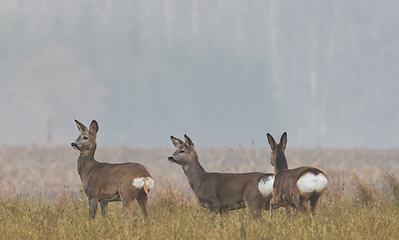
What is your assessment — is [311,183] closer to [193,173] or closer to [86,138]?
[193,173]

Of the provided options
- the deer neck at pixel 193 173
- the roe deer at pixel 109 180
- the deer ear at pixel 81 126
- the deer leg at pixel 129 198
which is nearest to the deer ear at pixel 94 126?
the roe deer at pixel 109 180

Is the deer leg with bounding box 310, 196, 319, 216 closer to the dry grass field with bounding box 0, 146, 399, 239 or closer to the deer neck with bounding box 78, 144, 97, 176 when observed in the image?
the dry grass field with bounding box 0, 146, 399, 239

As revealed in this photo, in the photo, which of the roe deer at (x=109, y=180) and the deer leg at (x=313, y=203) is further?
the roe deer at (x=109, y=180)

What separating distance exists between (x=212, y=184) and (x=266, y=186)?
118 centimetres

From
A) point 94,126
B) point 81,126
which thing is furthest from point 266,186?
point 81,126

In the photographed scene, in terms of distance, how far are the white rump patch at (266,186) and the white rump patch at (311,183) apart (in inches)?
29.1

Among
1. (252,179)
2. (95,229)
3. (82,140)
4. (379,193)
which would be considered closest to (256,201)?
(252,179)

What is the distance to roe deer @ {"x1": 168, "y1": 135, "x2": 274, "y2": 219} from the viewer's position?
9336mm

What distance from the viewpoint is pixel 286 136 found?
33.7ft

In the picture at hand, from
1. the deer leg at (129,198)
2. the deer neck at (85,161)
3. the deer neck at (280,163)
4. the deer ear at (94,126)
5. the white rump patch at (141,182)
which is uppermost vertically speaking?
the deer ear at (94,126)

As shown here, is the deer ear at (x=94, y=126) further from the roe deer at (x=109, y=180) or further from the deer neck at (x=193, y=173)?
the deer neck at (x=193, y=173)

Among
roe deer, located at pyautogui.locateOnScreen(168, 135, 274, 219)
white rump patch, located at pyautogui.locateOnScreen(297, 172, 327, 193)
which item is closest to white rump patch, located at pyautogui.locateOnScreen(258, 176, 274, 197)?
roe deer, located at pyautogui.locateOnScreen(168, 135, 274, 219)

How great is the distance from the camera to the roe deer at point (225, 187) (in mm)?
9336

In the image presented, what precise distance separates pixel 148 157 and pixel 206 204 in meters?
20.7
